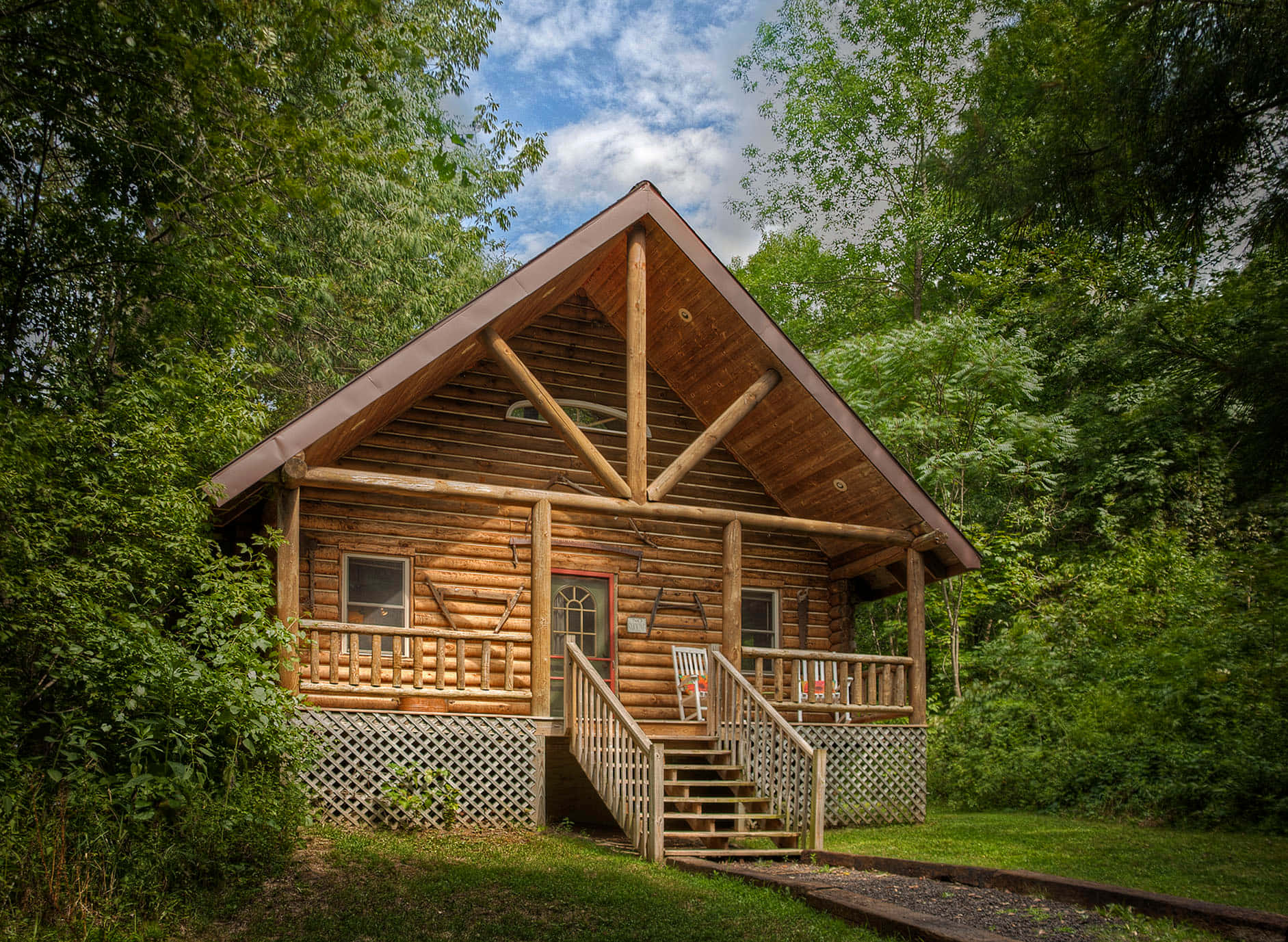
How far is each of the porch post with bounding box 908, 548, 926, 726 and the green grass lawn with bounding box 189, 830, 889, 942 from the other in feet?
17.7

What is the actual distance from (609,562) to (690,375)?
274 centimetres

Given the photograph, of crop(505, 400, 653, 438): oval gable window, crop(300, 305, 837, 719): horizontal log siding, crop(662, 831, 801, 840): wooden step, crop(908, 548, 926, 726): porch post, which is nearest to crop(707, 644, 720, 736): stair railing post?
crop(662, 831, 801, 840): wooden step

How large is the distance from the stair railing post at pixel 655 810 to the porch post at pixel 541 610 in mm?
2150

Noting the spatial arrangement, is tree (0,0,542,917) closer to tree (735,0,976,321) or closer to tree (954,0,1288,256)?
tree (954,0,1288,256)

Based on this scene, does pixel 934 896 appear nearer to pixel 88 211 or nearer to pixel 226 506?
pixel 226 506

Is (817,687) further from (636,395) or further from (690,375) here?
(636,395)

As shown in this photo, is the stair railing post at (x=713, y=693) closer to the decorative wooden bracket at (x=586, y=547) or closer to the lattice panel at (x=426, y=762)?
the lattice panel at (x=426, y=762)

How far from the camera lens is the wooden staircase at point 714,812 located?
9.84 meters

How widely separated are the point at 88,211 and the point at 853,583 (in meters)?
11.0

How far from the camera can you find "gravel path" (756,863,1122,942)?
6234 mm

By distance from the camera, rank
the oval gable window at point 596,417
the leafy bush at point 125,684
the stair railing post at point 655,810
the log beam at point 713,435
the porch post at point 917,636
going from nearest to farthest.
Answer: the leafy bush at point 125,684 < the stair railing post at point 655,810 < the log beam at point 713,435 < the porch post at point 917,636 < the oval gable window at point 596,417

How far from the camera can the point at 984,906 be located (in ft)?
23.1

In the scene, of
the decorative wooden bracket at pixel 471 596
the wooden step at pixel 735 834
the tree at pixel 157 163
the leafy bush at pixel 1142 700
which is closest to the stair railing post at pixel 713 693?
the wooden step at pixel 735 834

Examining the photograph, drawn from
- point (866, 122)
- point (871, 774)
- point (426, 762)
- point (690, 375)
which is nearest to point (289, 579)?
point (426, 762)
